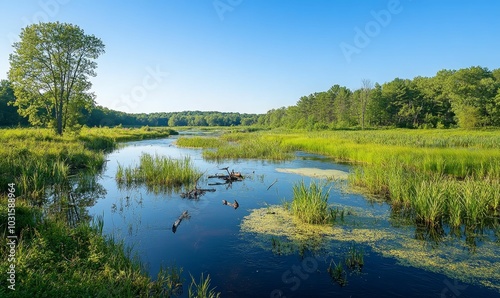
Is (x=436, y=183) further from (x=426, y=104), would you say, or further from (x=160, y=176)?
(x=426, y=104)

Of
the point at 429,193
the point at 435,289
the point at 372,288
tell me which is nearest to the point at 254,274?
the point at 372,288

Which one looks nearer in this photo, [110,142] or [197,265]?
[197,265]

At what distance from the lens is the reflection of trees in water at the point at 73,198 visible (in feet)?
30.7

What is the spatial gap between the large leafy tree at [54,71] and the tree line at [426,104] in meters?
56.4

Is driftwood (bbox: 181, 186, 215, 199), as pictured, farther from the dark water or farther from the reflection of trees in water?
the reflection of trees in water

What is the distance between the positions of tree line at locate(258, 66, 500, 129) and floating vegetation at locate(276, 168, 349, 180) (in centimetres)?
4985

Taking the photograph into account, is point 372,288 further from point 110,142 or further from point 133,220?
point 110,142

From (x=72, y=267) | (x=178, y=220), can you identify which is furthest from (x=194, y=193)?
(x=72, y=267)

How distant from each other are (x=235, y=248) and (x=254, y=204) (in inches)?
163

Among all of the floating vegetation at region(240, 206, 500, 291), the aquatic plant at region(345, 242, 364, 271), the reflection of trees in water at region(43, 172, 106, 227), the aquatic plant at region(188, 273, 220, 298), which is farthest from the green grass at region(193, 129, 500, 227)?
the reflection of trees in water at region(43, 172, 106, 227)

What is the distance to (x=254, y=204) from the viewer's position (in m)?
11.7

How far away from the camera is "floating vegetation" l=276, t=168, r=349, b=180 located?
652 inches

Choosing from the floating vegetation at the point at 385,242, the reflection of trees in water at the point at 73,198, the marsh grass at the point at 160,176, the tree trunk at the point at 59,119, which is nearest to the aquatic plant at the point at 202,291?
the floating vegetation at the point at 385,242

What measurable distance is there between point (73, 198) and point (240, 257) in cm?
831
